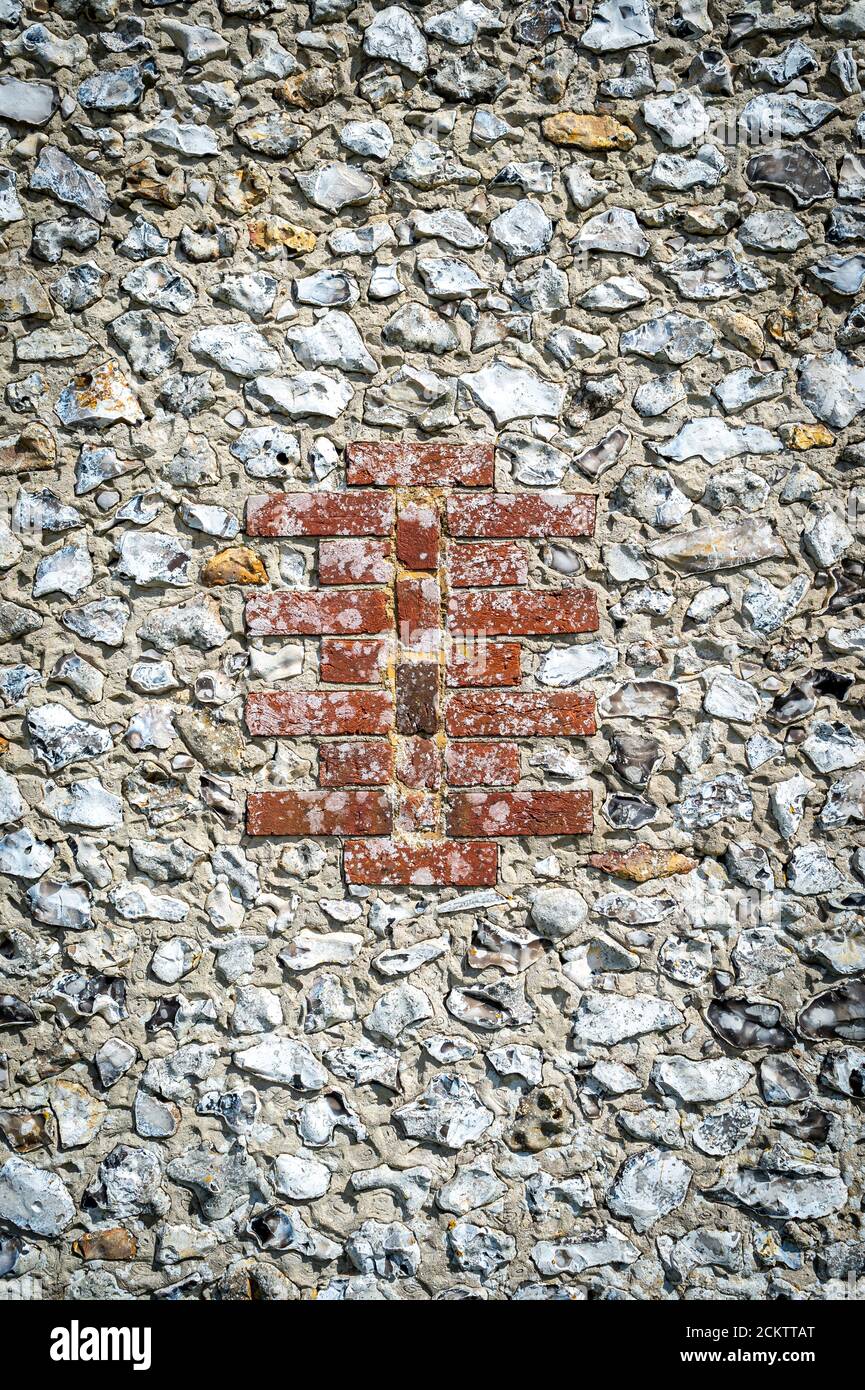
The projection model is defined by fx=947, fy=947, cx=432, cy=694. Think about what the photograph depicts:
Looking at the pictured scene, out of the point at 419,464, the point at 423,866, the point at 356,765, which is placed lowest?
the point at 423,866

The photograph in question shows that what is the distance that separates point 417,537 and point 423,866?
2.27 ft

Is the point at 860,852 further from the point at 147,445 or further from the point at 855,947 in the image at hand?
the point at 147,445

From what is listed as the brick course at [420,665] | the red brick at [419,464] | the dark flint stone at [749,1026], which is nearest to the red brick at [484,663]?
the brick course at [420,665]

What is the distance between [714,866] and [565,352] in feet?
3.74

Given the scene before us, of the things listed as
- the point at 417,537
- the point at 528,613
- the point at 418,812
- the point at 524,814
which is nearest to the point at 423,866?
the point at 418,812

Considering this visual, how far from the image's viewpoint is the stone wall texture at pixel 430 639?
198 cm

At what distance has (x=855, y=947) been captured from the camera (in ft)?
6.61

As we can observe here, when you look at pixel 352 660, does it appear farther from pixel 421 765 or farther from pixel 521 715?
pixel 521 715

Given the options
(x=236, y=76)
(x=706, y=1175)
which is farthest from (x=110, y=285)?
(x=706, y=1175)

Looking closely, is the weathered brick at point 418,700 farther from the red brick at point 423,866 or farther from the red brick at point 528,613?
the red brick at point 423,866

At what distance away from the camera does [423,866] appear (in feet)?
6.53

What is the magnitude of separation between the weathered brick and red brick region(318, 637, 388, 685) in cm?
6

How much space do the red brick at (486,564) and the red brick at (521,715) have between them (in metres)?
0.24

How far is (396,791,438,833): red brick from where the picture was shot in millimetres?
1996
